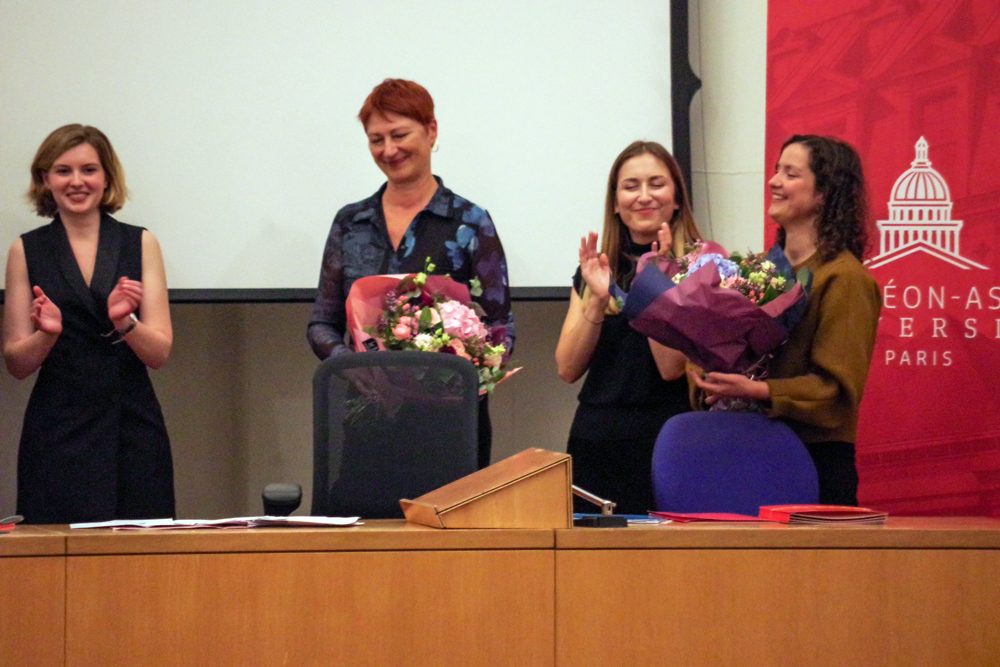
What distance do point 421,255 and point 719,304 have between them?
38.4 inches

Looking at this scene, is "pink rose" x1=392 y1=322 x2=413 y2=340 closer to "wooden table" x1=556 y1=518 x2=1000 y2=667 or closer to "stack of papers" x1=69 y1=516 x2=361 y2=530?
"stack of papers" x1=69 y1=516 x2=361 y2=530

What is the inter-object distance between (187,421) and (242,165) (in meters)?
0.95

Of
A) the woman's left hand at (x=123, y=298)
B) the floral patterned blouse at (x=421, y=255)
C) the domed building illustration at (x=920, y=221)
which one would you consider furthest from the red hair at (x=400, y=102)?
the domed building illustration at (x=920, y=221)

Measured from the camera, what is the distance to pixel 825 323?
7.51ft

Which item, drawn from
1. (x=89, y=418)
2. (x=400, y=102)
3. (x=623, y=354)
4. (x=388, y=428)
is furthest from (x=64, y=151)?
(x=623, y=354)

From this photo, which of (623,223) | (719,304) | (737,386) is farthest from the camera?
(623,223)

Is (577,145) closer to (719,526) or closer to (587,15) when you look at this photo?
(587,15)

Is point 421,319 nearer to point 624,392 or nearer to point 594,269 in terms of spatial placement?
point 594,269

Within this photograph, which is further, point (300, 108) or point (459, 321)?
point (300, 108)

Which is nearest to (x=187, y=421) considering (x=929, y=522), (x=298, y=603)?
(x=298, y=603)

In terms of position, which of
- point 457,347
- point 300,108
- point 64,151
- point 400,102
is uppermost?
point 300,108

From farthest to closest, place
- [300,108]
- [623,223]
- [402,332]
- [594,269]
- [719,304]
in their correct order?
[300,108] < [623,223] < [594,269] < [402,332] < [719,304]

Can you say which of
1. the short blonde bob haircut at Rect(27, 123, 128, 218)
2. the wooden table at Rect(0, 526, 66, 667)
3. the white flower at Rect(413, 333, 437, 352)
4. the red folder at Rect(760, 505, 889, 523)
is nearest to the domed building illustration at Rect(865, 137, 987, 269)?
the white flower at Rect(413, 333, 437, 352)

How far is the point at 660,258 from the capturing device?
2281mm
